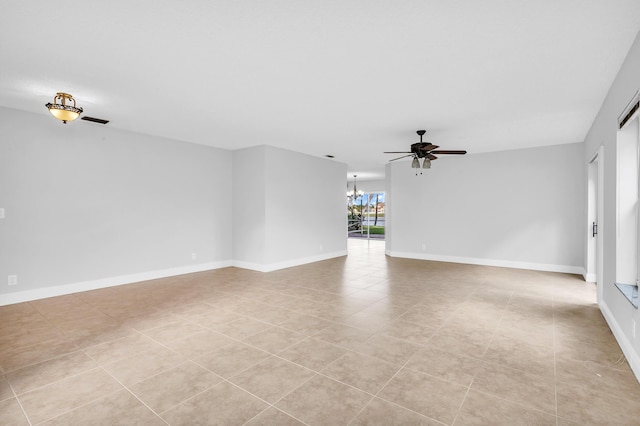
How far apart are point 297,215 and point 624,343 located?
5499 millimetres

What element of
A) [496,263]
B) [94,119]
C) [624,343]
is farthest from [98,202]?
[496,263]

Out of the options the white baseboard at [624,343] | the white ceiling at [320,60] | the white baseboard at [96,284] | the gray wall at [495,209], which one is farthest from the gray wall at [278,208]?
the white baseboard at [624,343]

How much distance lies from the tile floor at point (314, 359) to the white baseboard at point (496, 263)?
166 centimetres

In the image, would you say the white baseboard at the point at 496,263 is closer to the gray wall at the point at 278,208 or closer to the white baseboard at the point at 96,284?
the gray wall at the point at 278,208

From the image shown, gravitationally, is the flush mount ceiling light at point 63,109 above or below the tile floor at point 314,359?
above

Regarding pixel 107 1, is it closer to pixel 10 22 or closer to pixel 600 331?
pixel 10 22

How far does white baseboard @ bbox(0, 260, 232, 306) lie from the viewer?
4.27 meters

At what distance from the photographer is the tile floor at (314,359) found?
6.41 ft

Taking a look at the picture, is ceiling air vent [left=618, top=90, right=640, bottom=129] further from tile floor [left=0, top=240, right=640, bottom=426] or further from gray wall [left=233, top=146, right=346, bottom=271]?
gray wall [left=233, top=146, right=346, bottom=271]

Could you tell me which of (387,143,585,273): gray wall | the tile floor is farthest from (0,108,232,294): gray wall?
(387,143,585,273): gray wall

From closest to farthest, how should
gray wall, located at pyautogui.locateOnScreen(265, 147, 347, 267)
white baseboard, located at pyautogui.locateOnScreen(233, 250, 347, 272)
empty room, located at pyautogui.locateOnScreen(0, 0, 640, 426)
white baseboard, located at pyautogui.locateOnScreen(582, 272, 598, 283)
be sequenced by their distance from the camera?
empty room, located at pyautogui.locateOnScreen(0, 0, 640, 426), white baseboard, located at pyautogui.locateOnScreen(582, 272, 598, 283), white baseboard, located at pyautogui.locateOnScreen(233, 250, 347, 272), gray wall, located at pyautogui.locateOnScreen(265, 147, 347, 267)

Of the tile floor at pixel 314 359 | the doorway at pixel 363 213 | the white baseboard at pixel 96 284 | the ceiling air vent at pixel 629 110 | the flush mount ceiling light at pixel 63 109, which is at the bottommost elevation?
the tile floor at pixel 314 359

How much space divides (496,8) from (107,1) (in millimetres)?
2535

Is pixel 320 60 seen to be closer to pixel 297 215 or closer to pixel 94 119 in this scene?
pixel 94 119
